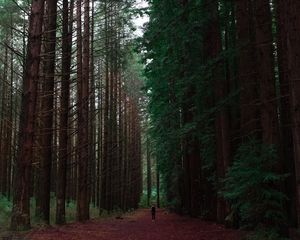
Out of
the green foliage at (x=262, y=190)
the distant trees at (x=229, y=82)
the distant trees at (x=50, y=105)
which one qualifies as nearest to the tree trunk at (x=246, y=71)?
the distant trees at (x=229, y=82)

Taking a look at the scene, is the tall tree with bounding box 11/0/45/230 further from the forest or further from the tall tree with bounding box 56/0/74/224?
the tall tree with bounding box 56/0/74/224

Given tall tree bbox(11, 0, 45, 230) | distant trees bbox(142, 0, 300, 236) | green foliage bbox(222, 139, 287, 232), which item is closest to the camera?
green foliage bbox(222, 139, 287, 232)

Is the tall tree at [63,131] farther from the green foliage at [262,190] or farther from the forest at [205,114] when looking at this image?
the green foliage at [262,190]

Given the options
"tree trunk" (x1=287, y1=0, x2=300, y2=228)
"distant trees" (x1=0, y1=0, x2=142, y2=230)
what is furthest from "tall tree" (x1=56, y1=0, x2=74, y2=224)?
"tree trunk" (x1=287, y1=0, x2=300, y2=228)

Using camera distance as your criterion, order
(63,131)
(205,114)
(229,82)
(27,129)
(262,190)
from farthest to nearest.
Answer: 1. (229,82)
2. (63,131)
3. (205,114)
4. (27,129)
5. (262,190)

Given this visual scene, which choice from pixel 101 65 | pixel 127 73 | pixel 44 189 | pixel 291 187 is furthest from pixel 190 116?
pixel 127 73

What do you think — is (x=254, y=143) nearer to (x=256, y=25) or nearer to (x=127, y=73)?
(x=256, y=25)

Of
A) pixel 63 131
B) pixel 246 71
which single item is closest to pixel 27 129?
pixel 63 131

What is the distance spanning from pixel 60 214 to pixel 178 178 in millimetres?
13403

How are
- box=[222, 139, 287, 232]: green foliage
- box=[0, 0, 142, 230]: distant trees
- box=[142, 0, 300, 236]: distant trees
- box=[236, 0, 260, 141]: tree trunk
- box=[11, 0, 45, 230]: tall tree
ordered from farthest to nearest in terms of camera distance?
box=[236, 0, 260, 141]: tree trunk < box=[0, 0, 142, 230]: distant trees < box=[11, 0, 45, 230]: tall tree < box=[142, 0, 300, 236]: distant trees < box=[222, 139, 287, 232]: green foliage

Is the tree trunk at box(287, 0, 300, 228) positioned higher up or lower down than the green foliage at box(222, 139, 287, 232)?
higher up

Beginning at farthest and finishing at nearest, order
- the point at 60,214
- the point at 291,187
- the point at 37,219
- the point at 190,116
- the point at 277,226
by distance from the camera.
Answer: the point at 190,116 → the point at 60,214 → the point at 291,187 → the point at 37,219 → the point at 277,226

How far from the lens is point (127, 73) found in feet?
146

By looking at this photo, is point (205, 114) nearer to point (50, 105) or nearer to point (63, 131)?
point (50, 105)
